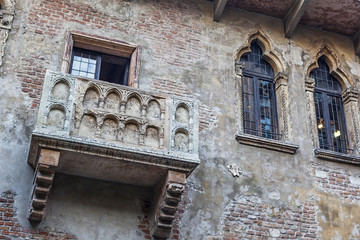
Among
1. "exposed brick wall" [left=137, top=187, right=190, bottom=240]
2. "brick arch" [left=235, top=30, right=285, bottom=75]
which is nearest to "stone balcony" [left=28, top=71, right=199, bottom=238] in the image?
"exposed brick wall" [left=137, top=187, right=190, bottom=240]

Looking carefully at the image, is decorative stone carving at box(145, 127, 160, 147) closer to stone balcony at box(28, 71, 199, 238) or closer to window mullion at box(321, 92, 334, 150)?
stone balcony at box(28, 71, 199, 238)

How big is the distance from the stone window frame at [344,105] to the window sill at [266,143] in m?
0.54

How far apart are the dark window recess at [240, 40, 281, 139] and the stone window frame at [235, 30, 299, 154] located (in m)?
0.10

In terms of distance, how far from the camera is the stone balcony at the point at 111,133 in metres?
7.05

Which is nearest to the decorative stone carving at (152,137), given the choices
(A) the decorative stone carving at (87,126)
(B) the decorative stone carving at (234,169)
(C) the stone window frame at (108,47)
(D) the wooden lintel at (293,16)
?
(A) the decorative stone carving at (87,126)

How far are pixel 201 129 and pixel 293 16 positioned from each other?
3225mm

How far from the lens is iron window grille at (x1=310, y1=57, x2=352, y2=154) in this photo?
9.94 metres

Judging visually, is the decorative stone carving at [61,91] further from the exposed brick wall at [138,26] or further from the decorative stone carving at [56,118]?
the exposed brick wall at [138,26]

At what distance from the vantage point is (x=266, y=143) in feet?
29.9

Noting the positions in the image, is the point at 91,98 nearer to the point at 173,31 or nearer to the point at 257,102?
the point at 173,31

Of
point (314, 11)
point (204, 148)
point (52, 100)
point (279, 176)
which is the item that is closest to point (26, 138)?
point (52, 100)

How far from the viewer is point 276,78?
10.1m

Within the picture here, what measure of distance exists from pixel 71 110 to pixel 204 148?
258cm

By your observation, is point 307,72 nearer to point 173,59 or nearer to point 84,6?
point 173,59
